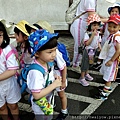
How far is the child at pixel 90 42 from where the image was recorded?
380 centimetres

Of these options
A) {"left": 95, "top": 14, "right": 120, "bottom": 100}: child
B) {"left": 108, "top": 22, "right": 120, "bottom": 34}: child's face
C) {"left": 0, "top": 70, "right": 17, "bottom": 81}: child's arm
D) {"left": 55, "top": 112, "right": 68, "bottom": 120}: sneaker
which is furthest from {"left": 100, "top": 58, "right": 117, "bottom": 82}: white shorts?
{"left": 0, "top": 70, "right": 17, "bottom": 81}: child's arm

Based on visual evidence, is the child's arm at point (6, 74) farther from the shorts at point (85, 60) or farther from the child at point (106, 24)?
the child at point (106, 24)

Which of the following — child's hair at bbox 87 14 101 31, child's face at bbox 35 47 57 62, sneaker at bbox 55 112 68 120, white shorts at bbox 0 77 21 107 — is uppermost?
child's hair at bbox 87 14 101 31

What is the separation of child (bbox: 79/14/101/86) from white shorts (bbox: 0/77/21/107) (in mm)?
1563

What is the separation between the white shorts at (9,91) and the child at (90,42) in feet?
5.13

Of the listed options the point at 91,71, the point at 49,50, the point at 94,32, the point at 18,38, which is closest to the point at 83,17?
the point at 94,32

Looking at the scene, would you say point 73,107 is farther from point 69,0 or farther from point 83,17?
A: point 69,0

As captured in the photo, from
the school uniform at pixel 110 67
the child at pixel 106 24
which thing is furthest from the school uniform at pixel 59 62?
the child at pixel 106 24

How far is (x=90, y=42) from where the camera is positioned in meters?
3.96

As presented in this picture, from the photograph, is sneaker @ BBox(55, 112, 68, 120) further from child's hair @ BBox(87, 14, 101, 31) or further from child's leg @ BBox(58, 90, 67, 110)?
child's hair @ BBox(87, 14, 101, 31)

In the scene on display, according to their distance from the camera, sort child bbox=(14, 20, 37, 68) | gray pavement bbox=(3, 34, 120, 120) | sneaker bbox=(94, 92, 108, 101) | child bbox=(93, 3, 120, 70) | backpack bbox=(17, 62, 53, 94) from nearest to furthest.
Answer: backpack bbox=(17, 62, 53, 94) → child bbox=(14, 20, 37, 68) → gray pavement bbox=(3, 34, 120, 120) → sneaker bbox=(94, 92, 108, 101) → child bbox=(93, 3, 120, 70)

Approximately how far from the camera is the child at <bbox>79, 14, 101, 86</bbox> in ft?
12.5

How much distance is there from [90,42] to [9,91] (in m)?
1.92

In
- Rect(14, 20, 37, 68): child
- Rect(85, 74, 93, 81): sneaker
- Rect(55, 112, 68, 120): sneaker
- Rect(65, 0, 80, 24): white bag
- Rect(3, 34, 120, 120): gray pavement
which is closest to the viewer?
Rect(14, 20, 37, 68): child
